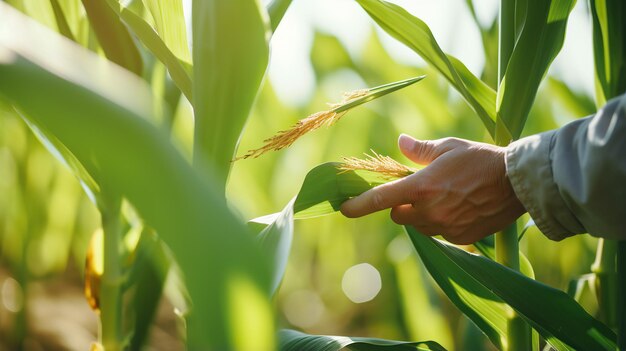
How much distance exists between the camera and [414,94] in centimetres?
143

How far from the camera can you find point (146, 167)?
0.19 m

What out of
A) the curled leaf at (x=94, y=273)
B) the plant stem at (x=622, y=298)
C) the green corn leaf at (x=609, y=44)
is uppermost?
the green corn leaf at (x=609, y=44)

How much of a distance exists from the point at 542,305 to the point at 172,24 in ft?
1.54

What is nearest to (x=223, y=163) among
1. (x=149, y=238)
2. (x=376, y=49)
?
(x=149, y=238)

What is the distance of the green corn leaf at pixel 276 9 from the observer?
0.65 meters

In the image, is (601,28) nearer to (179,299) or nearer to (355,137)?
(179,299)

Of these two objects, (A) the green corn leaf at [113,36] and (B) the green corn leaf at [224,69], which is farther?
(A) the green corn leaf at [113,36]

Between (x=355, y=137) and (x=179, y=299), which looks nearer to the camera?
(x=179, y=299)

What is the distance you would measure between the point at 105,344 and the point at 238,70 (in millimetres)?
351

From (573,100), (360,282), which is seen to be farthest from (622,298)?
(360,282)

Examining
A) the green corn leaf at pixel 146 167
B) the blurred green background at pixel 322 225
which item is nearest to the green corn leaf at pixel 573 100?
the blurred green background at pixel 322 225

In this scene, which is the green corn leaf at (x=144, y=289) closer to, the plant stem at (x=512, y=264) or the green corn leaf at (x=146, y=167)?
the plant stem at (x=512, y=264)

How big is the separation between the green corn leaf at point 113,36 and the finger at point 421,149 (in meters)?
0.32

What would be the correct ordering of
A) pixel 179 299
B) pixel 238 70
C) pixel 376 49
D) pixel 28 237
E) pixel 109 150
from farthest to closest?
pixel 376 49
pixel 28 237
pixel 179 299
pixel 238 70
pixel 109 150
